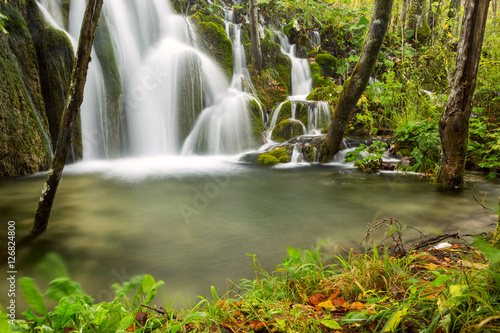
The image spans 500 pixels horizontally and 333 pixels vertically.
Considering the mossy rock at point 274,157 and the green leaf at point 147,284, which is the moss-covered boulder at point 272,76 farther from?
the green leaf at point 147,284

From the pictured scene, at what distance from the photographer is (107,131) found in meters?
8.73

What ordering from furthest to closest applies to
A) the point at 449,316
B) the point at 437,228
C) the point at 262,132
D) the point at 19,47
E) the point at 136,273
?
the point at 262,132 < the point at 19,47 < the point at 437,228 < the point at 136,273 < the point at 449,316

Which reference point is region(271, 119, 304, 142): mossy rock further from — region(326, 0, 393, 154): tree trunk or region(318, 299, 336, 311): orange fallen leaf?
region(318, 299, 336, 311): orange fallen leaf

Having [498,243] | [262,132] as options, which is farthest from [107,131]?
[498,243]

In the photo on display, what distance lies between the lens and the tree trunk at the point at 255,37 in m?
11.6

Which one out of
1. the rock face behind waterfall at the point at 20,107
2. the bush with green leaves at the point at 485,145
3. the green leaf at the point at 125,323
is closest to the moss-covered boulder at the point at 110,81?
the rock face behind waterfall at the point at 20,107

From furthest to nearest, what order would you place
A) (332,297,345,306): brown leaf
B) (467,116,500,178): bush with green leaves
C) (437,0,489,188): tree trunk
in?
1. (467,116,500,178): bush with green leaves
2. (437,0,489,188): tree trunk
3. (332,297,345,306): brown leaf

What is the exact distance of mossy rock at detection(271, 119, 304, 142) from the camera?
1006cm

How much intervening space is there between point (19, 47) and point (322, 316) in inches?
336

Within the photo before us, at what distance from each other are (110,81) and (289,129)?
18.8ft

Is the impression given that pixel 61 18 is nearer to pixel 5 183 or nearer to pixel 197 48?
pixel 197 48

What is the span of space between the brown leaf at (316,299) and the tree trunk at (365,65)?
5.42 m

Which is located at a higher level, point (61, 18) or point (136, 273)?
point (61, 18)

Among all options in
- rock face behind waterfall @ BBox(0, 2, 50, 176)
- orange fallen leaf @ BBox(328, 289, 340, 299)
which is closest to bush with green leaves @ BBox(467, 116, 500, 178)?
orange fallen leaf @ BBox(328, 289, 340, 299)
